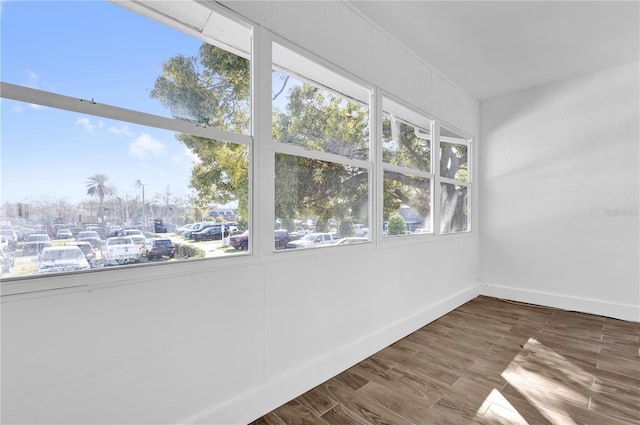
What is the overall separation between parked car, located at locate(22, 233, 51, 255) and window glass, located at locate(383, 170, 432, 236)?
2369mm

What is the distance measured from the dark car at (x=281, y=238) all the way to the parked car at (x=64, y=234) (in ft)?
3.38

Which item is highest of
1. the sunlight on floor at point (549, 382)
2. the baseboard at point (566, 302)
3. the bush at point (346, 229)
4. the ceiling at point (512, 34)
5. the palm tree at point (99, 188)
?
the ceiling at point (512, 34)

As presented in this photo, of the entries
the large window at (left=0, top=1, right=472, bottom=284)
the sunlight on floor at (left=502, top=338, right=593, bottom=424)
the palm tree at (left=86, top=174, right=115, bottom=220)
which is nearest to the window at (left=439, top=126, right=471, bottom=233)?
the sunlight on floor at (left=502, top=338, right=593, bottom=424)

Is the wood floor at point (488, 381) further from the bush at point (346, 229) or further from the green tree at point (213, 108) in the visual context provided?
the green tree at point (213, 108)

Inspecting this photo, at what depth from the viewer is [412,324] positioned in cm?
311

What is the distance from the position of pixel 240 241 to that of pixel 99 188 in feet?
2.46

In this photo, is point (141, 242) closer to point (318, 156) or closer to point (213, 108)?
point (213, 108)

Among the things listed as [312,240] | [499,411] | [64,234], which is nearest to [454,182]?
[312,240]

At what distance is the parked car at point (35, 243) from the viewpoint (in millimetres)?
1194

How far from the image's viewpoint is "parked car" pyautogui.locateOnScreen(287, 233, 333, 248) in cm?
212

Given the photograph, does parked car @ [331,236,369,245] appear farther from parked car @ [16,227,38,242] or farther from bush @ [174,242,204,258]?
parked car @ [16,227,38,242]

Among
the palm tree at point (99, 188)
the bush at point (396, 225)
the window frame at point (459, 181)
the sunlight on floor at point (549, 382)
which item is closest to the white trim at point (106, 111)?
the palm tree at point (99, 188)

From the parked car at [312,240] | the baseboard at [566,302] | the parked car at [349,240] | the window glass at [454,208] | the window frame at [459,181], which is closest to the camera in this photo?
the parked car at [312,240]

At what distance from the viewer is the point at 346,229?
251cm
